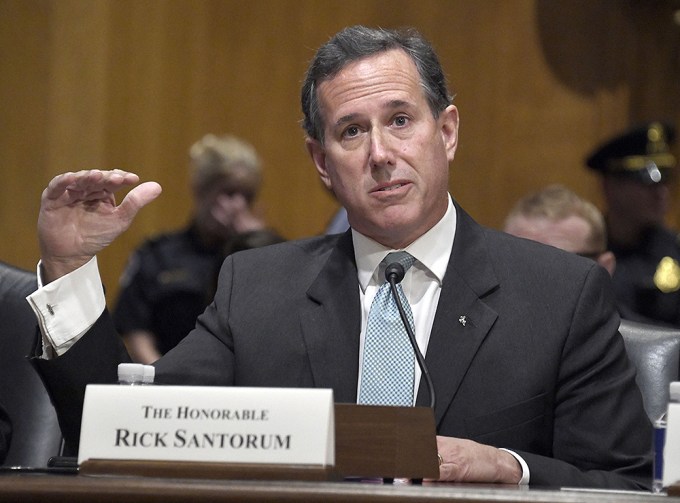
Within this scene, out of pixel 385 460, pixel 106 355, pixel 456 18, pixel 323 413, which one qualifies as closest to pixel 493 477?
pixel 385 460

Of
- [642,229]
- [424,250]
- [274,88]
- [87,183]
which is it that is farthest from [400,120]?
[274,88]

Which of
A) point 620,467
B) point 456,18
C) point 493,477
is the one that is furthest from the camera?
point 456,18

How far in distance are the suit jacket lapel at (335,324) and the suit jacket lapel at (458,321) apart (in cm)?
17

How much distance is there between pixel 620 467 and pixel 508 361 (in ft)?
0.99

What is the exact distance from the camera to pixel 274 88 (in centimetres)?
589

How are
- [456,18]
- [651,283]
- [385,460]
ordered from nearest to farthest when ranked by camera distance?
[385,460] → [651,283] → [456,18]

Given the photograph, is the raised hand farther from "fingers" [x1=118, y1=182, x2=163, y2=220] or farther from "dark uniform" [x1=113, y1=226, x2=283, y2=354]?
"dark uniform" [x1=113, y1=226, x2=283, y2=354]

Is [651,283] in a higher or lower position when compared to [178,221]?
lower

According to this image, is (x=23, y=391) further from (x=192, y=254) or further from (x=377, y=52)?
(x=192, y=254)

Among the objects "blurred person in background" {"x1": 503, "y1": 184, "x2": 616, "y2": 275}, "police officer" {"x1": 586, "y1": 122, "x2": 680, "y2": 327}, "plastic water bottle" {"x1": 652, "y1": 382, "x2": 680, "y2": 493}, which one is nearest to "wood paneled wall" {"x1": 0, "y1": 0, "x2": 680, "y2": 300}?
"police officer" {"x1": 586, "y1": 122, "x2": 680, "y2": 327}

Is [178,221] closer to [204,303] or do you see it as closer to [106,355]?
[204,303]

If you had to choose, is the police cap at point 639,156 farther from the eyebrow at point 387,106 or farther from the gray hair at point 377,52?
the eyebrow at point 387,106

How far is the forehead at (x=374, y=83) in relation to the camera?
275cm

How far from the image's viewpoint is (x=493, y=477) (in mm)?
2156
